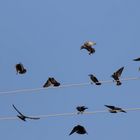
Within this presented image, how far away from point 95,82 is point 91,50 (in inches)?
51.5

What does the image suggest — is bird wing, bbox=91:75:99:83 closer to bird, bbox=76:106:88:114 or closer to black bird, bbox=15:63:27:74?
bird, bbox=76:106:88:114

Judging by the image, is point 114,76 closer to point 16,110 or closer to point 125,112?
point 125,112

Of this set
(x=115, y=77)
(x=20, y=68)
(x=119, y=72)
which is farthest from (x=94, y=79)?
(x=20, y=68)

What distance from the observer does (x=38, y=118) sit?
8.42 meters

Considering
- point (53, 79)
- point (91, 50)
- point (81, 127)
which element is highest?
point (91, 50)

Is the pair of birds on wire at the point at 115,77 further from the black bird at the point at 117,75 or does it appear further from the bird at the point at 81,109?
the bird at the point at 81,109

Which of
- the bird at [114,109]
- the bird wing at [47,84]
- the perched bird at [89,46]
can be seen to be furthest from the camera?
the perched bird at [89,46]

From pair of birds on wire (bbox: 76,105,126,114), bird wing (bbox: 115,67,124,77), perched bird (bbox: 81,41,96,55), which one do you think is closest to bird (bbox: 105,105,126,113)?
pair of birds on wire (bbox: 76,105,126,114)

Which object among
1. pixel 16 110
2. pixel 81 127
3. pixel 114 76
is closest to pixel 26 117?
pixel 16 110

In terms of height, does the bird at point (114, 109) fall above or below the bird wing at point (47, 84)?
below

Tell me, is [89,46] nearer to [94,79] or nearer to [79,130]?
[94,79]

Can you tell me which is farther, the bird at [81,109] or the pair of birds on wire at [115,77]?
the bird at [81,109]

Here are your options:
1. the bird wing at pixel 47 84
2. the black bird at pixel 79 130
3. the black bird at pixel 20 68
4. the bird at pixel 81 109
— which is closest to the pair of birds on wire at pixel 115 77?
the bird at pixel 81 109

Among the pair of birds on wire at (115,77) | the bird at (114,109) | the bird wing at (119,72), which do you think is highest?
the bird wing at (119,72)
